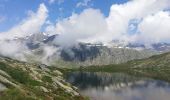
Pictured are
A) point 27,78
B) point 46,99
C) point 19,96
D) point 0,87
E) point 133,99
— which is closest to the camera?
point 19,96

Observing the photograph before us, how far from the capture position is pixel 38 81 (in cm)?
11800

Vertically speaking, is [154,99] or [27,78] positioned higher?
[27,78]

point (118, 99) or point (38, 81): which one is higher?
point (38, 81)

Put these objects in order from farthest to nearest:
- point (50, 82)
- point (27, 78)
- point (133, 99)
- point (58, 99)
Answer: point (133, 99), point (50, 82), point (27, 78), point (58, 99)

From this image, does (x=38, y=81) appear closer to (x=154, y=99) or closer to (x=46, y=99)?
(x=46, y=99)

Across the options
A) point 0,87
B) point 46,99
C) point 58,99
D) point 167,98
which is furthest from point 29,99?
point 167,98

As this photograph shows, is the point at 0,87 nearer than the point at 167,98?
Yes

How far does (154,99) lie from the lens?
15838 cm

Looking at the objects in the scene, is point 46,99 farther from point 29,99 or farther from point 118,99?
point 118,99

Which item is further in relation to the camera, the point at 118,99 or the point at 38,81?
the point at 118,99

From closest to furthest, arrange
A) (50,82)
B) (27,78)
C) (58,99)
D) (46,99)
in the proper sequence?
(46,99)
(58,99)
(27,78)
(50,82)

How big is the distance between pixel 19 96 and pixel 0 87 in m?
11.3

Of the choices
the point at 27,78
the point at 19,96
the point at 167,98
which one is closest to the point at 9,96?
the point at 19,96

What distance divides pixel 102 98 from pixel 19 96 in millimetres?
117320
